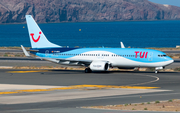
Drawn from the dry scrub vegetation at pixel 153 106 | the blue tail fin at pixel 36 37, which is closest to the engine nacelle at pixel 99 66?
the blue tail fin at pixel 36 37

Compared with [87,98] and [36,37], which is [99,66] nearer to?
[36,37]

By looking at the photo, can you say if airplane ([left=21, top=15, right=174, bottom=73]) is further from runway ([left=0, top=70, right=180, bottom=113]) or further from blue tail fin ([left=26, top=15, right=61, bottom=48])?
runway ([left=0, top=70, right=180, bottom=113])

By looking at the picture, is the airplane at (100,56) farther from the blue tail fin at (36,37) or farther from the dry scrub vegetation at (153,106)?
the dry scrub vegetation at (153,106)

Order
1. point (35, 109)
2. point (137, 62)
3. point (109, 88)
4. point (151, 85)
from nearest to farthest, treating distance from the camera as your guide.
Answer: point (35, 109) < point (109, 88) < point (151, 85) < point (137, 62)

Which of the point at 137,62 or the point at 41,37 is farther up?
the point at 41,37

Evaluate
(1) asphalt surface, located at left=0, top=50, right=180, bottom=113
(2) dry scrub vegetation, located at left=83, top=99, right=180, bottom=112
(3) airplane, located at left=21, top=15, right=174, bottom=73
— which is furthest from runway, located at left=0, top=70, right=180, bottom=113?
(3) airplane, located at left=21, top=15, right=174, bottom=73

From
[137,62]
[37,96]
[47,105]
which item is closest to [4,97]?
[37,96]

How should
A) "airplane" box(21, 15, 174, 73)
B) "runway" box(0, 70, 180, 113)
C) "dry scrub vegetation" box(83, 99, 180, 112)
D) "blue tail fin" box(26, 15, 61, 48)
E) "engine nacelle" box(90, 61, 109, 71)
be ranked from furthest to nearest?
"blue tail fin" box(26, 15, 61, 48)
"engine nacelle" box(90, 61, 109, 71)
"airplane" box(21, 15, 174, 73)
"runway" box(0, 70, 180, 113)
"dry scrub vegetation" box(83, 99, 180, 112)

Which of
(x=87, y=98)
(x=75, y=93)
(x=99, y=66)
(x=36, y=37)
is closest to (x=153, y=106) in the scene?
(x=87, y=98)

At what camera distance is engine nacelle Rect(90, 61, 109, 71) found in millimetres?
55312

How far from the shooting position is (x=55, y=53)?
6012 centimetres

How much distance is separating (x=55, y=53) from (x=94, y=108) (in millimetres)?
35889

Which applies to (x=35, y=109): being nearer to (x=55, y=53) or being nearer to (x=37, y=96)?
(x=37, y=96)

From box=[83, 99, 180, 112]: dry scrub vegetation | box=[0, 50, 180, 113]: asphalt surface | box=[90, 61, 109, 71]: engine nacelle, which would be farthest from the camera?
box=[90, 61, 109, 71]: engine nacelle
